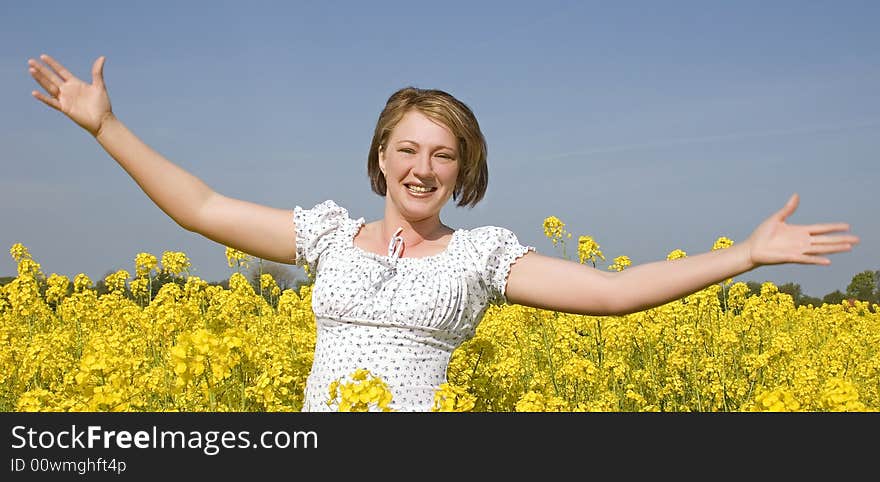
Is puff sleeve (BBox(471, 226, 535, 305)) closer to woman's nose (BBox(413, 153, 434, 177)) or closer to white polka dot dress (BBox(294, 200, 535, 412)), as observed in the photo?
white polka dot dress (BBox(294, 200, 535, 412))

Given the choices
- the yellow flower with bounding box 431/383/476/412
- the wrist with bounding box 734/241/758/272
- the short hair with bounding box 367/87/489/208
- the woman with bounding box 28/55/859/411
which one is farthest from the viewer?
the short hair with bounding box 367/87/489/208

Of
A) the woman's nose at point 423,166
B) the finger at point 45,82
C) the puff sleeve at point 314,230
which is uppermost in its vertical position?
the finger at point 45,82

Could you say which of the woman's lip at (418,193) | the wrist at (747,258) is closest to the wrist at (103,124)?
the woman's lip at (418,193)

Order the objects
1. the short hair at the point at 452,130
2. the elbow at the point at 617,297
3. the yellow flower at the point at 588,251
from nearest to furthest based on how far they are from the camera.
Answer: the elbow at the point at 617,297 < the short hair at the point at 452,130 < the yellow flower at the point at 588,251

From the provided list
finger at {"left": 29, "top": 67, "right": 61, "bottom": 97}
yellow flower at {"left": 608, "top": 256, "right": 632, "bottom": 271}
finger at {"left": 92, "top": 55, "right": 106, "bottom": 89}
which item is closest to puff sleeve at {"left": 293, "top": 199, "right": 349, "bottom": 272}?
finger at {"left": 92, "top": 55, "right": 106, "bottom": 89}

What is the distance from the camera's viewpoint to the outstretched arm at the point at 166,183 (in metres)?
3.45

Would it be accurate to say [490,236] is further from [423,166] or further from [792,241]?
[792,241]

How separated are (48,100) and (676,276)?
2.33m

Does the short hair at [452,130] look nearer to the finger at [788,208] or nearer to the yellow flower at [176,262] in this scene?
the finger at [788,208]

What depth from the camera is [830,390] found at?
3.03m

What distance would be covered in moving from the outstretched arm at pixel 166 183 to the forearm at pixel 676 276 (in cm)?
134

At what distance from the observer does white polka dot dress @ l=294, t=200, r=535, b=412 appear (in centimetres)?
337

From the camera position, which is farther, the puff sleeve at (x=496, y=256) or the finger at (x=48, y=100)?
the puff sleeve at (x=496, y=256)

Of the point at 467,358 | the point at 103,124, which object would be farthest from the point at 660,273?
the point at 103,124
